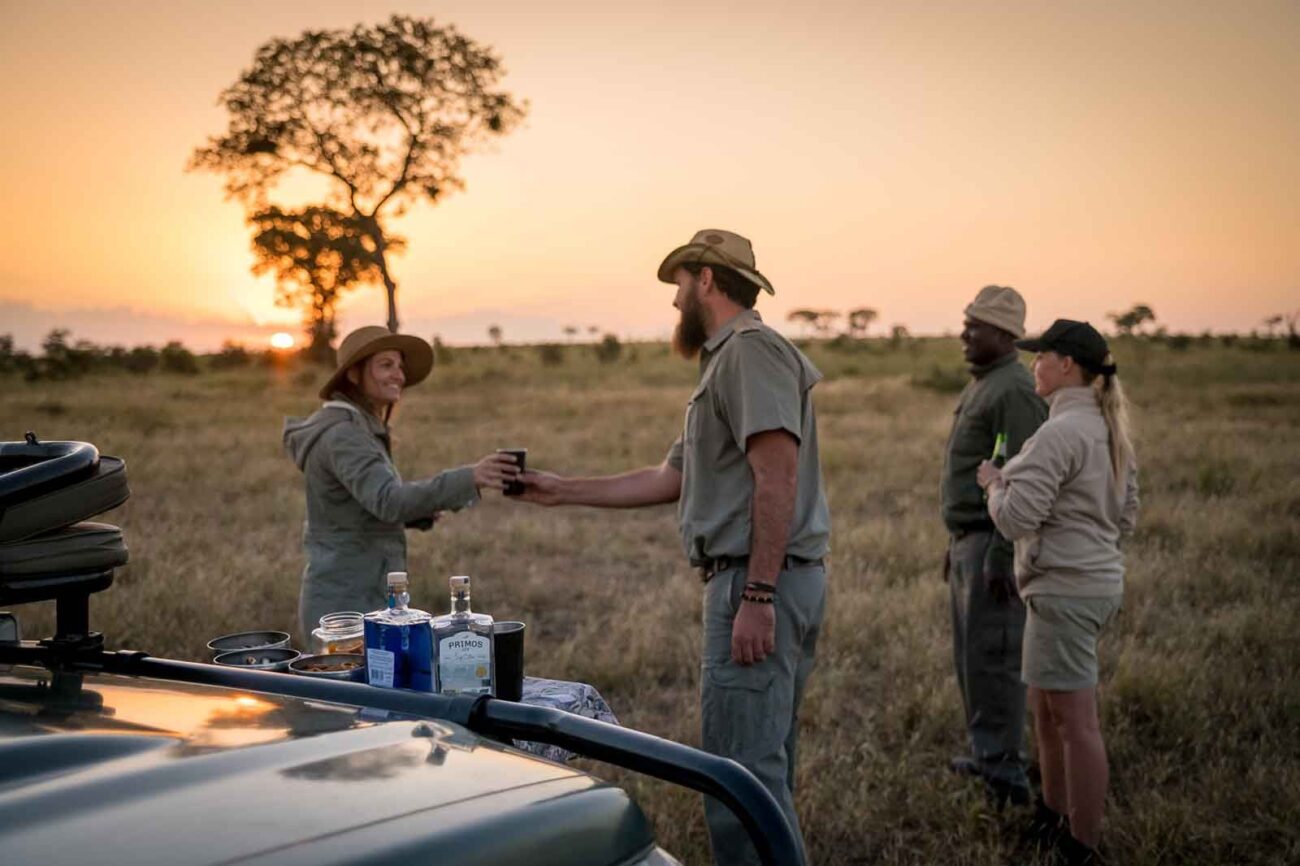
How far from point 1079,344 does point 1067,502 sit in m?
0.59

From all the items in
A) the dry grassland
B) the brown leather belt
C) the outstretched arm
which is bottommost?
the dry grassland

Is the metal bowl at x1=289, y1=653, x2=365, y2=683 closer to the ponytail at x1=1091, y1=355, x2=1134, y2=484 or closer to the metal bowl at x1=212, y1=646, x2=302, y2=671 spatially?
the metal bowl at x1=212, y1=646, x2=302, y2=671

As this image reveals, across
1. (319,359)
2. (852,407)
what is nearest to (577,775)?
(852,407)

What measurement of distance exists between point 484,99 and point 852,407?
16.7 meters

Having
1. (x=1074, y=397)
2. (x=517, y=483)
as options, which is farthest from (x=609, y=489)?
(x=1074, y=397)

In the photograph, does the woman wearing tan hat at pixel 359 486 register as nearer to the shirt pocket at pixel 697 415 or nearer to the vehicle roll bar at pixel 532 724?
the shirt pocket at pixel 697 415

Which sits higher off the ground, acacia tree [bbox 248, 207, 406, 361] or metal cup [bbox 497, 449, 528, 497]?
acacia tree [bbox 248, 207, 406, 361]

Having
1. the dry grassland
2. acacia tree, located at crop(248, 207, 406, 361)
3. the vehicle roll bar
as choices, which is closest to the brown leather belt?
the dry grassland

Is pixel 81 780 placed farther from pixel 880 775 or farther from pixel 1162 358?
pixel 1162 358

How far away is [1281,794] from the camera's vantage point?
15.5ft

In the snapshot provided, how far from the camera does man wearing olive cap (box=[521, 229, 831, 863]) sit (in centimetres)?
352

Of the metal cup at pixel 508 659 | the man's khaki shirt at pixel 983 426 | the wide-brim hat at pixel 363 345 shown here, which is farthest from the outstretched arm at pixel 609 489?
the metal cup at pixel 508 659

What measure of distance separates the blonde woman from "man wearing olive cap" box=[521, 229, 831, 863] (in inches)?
36.3

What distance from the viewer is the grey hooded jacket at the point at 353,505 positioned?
13.4ft
